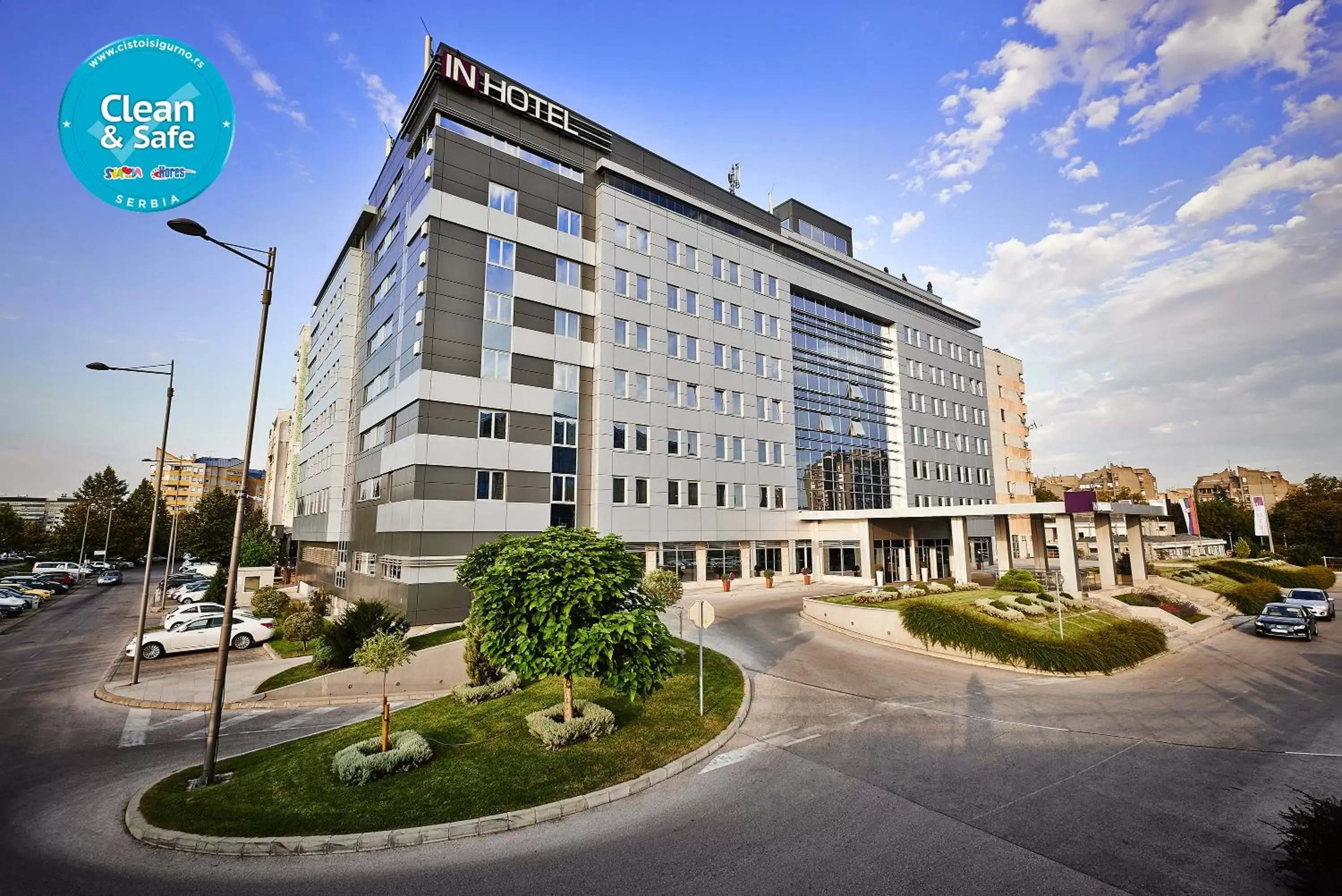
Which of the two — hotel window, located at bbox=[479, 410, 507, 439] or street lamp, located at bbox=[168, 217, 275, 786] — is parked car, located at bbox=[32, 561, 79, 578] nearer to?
hotel window, located at bbox=[479, 410, 507, 439]

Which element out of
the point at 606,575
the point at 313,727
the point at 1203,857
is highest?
the point at 606,575

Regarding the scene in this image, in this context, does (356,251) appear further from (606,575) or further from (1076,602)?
(1076,602)

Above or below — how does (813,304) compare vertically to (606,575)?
above

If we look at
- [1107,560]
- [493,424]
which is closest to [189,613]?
[493,424]

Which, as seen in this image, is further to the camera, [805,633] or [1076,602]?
[1076,602]

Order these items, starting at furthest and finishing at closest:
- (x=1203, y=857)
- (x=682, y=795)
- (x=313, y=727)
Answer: (x=313, y=727)
(x=682, y=795)
(x=1203, y=857)

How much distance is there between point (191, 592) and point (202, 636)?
2319 centimetres

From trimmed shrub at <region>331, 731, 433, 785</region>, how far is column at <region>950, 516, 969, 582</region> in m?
33.0

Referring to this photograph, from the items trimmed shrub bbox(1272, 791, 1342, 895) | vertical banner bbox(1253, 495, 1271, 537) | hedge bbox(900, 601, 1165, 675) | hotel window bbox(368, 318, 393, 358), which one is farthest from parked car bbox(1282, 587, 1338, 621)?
hotel window bbox(368, 318, 393, 358)

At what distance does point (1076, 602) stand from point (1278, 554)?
53.7 meters

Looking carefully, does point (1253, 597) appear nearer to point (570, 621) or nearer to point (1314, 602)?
point (1314, 602)

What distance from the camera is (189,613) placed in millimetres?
31094

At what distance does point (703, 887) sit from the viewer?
784 centimetres

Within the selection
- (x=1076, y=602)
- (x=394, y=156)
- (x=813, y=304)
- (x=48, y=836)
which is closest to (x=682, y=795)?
(x=48, y=836)
